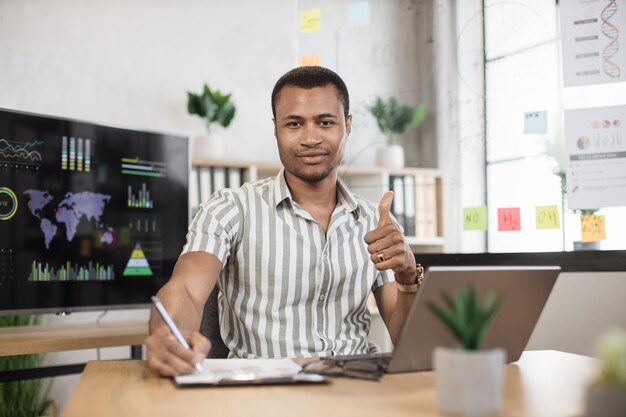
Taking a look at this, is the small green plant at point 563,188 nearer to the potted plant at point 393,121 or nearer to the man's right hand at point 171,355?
the potted plant at point 393,121

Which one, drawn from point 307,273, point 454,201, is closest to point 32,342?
point 307,273

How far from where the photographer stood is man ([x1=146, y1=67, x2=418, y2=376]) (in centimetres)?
170

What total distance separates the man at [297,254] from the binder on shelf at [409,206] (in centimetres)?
98

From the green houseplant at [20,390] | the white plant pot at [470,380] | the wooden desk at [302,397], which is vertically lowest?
the green houseplant at [20,390]

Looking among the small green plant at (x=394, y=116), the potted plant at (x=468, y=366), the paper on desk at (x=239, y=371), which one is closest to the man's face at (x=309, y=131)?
the paper on desk at (x=239, y=371)

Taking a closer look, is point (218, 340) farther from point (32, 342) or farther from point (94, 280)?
point (94, 280)

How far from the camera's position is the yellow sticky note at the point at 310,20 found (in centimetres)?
293

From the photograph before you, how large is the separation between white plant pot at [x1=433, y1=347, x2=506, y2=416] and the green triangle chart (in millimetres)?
2012

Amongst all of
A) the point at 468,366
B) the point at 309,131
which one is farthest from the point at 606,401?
the point at 309,131

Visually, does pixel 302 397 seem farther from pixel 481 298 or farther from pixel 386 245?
pixel 386 245

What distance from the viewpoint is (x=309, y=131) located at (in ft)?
6.13

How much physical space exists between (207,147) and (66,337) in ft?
5.02

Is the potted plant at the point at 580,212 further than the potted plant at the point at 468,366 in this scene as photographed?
Yes

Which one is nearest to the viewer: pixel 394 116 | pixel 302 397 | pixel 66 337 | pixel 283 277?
pixel 302 397
